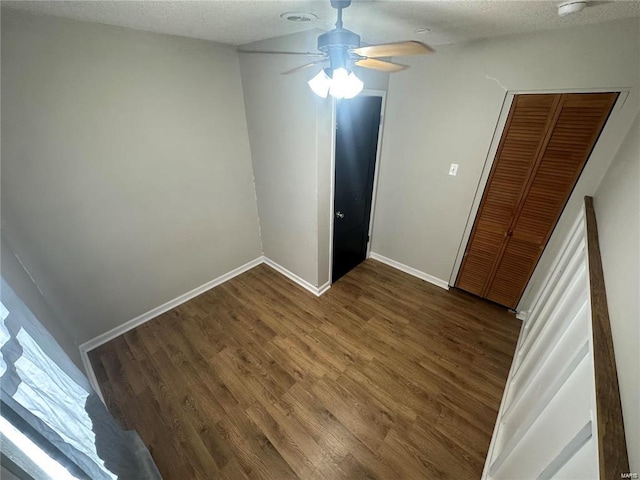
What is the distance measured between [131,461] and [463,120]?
10.8 ft

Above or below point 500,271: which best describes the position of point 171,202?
above

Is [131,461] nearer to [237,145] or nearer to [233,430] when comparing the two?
[233,430]

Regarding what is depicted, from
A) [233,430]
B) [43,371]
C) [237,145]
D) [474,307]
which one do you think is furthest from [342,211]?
[43,371]

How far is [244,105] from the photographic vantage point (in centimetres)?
251

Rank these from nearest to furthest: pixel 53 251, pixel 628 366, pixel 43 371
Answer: pixel 628 366, pixel 43 371, pixel 53 251

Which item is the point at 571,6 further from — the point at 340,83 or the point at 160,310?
the point at 160,310

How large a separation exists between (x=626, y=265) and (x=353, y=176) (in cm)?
203

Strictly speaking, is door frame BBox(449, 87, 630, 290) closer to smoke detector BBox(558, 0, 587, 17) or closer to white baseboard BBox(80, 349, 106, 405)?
smoke detector BBox(558, 0, 587, 17)

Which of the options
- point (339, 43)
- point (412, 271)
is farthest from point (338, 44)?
point (412, 271)

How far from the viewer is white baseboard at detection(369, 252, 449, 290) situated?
2941 millimetres

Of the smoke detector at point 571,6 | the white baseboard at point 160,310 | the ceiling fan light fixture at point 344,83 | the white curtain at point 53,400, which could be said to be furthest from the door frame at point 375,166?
the white curtain at point 53,400

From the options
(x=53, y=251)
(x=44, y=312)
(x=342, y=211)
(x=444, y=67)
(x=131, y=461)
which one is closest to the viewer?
(x=131, y=461)

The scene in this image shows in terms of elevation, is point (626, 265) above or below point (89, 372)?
above

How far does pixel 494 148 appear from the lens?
7.19 ft
